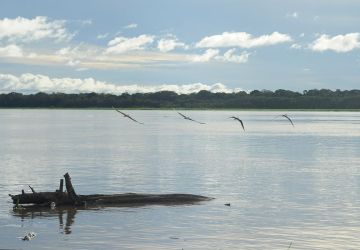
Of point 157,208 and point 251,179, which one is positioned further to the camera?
point 251,179

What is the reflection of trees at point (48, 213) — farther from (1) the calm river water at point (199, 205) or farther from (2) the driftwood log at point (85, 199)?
(2) the driftwood log at point (85, 199)

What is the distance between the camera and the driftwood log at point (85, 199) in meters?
30.1

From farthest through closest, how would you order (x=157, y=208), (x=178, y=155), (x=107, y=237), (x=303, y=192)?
1. (x=178, y=155)
2. (x=303, y=192)
3. (x=157, y=208)
4. (x=107, y=237)

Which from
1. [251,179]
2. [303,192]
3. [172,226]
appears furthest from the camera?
[251,179]

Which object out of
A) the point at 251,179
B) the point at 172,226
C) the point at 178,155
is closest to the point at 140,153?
the point at 178,155

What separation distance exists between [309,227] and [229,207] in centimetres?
556

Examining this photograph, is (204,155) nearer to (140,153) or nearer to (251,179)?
(140,153)

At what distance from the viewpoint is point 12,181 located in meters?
42.4

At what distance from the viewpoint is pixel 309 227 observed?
27.5 metres

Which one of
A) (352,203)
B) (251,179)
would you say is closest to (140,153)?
(251,179)

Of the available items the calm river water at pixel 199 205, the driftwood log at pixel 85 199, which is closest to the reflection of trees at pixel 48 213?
the calm river water at pixel 199 205

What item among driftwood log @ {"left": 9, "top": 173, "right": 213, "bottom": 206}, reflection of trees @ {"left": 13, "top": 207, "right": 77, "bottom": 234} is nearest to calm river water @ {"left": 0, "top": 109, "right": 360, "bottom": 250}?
reflection of trees @ {"left": 13, "top": 207, "right": 77, "bottom": 234}

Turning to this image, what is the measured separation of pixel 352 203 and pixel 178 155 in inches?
1342

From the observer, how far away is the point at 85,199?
1221 inches
